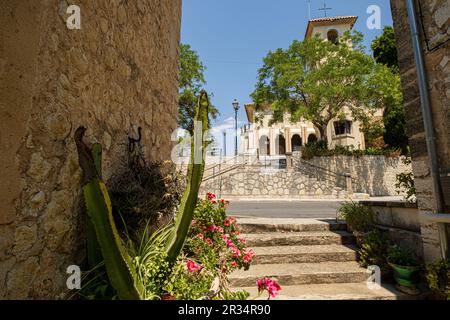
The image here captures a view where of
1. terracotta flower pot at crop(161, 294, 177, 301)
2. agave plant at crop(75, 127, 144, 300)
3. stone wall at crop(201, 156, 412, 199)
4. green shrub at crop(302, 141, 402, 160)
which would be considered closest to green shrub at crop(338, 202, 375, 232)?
terracotta flower pot at crop(161, 294, 177, 301)

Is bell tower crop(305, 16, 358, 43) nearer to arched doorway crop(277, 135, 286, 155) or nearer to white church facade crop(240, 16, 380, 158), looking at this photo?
white church facade crop(240, 16, 380, 158)

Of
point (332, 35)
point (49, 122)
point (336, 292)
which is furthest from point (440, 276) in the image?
point (332, 35)

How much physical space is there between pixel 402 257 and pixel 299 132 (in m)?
26.6

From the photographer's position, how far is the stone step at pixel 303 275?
9.30 ft

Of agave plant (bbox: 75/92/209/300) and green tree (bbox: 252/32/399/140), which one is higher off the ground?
green tree (bbox: 252/32/399/140)

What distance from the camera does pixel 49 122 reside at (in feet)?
4.23

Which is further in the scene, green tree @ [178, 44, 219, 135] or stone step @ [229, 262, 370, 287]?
green tree @ [178, 44, 219, 135]

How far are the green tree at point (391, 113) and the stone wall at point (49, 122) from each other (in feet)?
67.7

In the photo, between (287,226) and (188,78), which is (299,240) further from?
(188,78)

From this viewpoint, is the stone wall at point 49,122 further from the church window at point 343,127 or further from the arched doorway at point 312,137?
the arched doorway at point 312,137

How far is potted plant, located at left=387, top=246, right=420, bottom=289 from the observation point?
2596mm

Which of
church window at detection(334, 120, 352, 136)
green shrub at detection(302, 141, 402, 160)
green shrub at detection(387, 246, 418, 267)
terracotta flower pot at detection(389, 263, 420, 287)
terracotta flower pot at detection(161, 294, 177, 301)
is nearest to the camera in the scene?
terracotta flower pot at detection(161, 294, 177, 301)

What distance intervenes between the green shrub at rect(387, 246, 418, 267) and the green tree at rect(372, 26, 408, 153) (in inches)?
719
